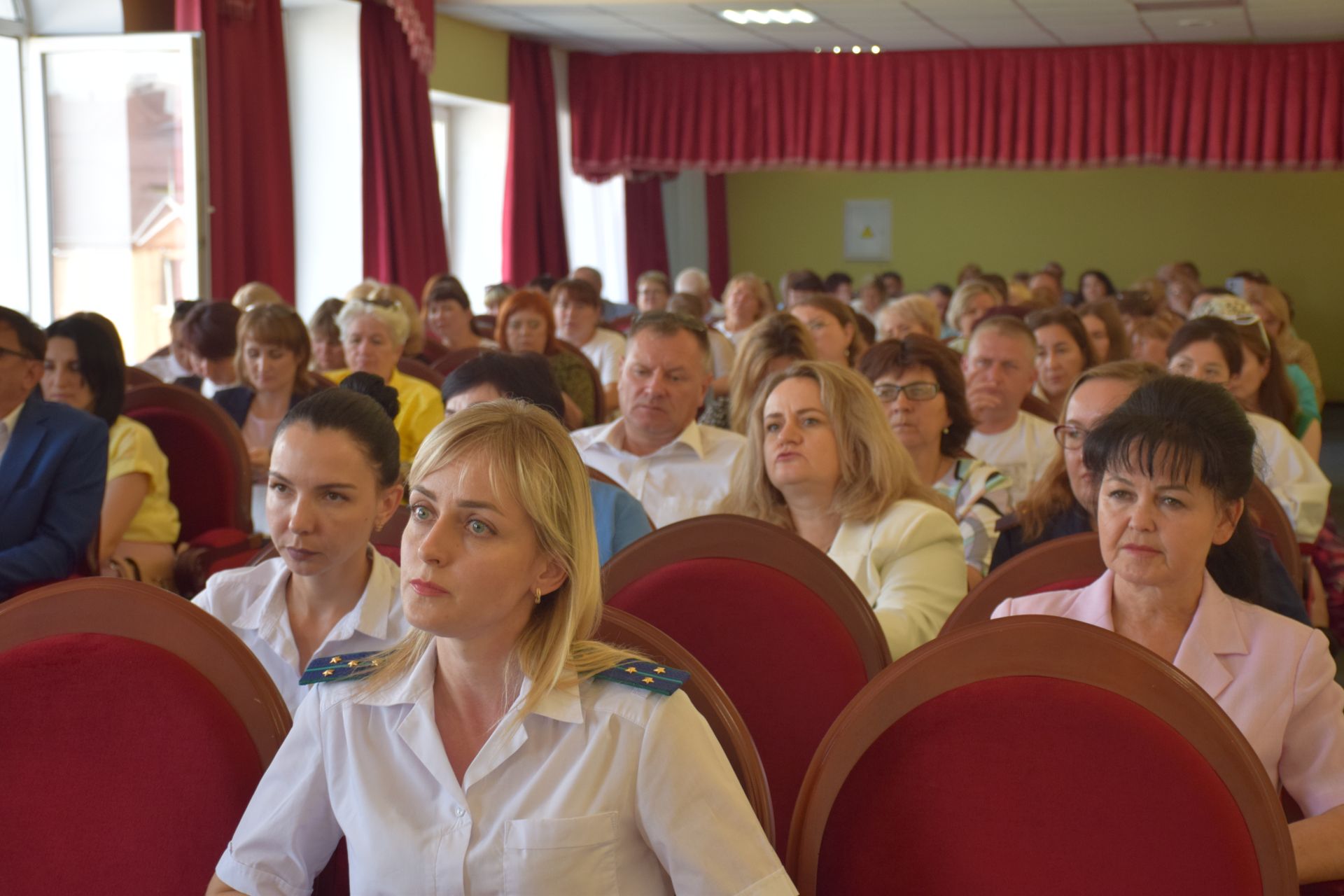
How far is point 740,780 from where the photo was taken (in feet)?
5.16

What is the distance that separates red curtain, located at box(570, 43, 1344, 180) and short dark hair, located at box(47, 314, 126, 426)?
24.8 ft

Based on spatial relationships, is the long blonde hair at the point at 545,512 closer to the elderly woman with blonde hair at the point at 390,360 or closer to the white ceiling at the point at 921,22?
the elderly woman with blonde hair at the point at 390,360

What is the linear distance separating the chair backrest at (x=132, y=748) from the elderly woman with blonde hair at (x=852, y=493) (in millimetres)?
1263

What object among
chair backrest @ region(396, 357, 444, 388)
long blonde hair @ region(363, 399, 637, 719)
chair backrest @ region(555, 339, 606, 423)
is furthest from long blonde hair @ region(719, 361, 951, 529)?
chair backrest @ region(555, 339, 606, 423)

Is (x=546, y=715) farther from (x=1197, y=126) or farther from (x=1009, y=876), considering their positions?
(x=1197, y=126)

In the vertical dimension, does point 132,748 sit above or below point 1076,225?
below

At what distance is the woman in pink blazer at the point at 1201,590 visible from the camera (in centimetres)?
183

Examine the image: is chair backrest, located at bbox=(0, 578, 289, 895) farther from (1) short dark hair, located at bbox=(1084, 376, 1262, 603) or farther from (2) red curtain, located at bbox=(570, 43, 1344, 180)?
(2) red curtain, located at bbox=(570, 43, 1344, 180)

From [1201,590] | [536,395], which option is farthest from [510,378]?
[1201,590]

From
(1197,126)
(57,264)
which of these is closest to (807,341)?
(57,264)

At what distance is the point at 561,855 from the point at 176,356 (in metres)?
4.94

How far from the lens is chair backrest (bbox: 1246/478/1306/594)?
8.80 feet

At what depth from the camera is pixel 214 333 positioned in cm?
537

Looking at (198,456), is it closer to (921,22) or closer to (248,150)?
(248,150)
